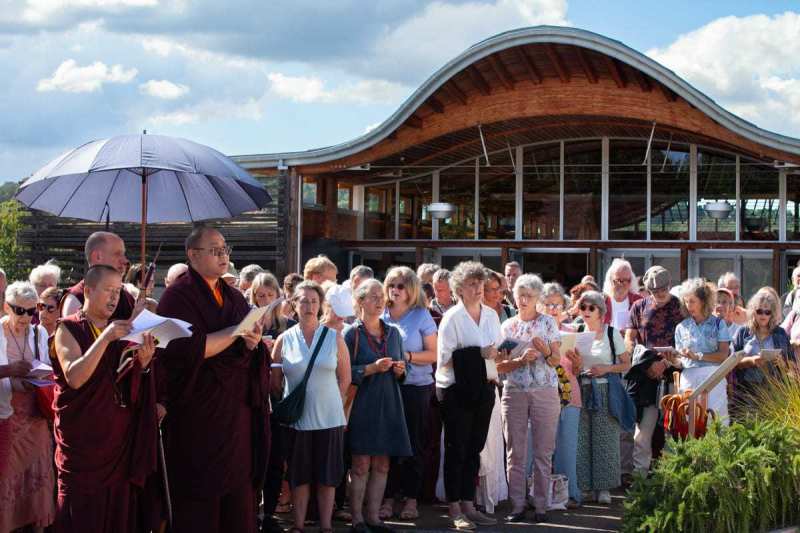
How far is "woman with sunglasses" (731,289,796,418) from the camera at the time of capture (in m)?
8.97

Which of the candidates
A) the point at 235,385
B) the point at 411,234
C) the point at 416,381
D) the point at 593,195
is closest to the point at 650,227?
the point at 593,195

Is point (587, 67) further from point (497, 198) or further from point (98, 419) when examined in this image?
point (98, 419)

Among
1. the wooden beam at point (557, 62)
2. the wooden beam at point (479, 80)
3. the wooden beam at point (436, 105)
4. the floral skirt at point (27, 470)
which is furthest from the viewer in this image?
the wooden beam at point (436, 105)

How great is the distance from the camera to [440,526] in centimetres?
792

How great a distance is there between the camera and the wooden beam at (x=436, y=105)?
2186 cm

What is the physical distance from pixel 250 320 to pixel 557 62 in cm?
1636

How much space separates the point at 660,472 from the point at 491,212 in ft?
57.9

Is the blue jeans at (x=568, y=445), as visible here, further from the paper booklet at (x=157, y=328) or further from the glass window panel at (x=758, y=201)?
the glass window panel at (x=758, y=201)

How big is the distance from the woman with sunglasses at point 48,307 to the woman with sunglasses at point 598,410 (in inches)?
178

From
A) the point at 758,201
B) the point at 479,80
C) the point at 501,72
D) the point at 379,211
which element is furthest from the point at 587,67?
the point at 379,211

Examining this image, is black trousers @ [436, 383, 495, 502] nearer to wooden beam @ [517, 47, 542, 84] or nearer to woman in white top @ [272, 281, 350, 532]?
woman in white top @ [272, 281, 350, 532]

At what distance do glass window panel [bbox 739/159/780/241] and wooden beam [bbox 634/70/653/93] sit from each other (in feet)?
10.4

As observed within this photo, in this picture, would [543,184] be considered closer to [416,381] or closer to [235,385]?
[416,381]

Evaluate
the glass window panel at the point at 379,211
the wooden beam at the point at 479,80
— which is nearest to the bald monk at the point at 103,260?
the wooden beam at the point at 479,80
